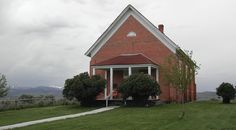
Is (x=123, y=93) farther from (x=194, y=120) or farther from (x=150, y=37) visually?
(x=194, y=120)

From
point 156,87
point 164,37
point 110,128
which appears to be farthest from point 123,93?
point 110,128

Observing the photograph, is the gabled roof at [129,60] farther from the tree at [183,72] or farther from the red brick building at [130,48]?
the tree at [183,72]

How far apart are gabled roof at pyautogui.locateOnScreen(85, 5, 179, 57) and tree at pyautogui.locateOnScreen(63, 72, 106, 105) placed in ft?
27.4

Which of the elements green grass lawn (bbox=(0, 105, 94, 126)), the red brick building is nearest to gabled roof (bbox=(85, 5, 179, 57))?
the red brick building

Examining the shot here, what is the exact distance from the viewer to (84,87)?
117ft

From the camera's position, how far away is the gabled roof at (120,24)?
41750mm

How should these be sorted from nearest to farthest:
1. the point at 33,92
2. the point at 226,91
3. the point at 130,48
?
the point at 226,91
the point at 130,48
the point at 33,92

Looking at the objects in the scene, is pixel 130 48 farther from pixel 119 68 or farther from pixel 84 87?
pixel 84 87

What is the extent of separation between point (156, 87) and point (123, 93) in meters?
2.77

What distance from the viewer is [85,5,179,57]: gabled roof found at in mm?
41750

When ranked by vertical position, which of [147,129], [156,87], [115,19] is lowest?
[147,129]

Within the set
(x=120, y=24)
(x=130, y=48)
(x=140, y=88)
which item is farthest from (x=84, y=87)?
(x=120, y=24)

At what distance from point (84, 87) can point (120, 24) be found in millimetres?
10528

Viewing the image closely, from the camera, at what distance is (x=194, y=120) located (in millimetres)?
21922
